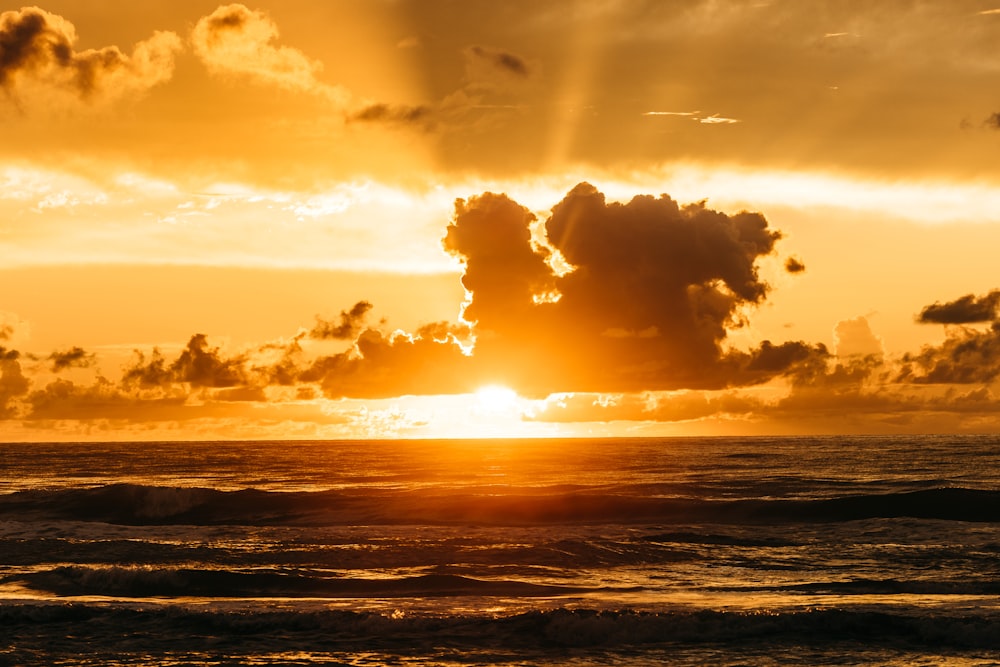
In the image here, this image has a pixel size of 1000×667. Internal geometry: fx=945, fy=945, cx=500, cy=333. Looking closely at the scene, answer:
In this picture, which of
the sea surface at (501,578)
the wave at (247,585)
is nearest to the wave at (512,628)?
the sea surface at (501,578)

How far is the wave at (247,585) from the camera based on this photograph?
30.1 meters

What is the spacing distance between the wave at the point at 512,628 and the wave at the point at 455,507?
24.3 meters

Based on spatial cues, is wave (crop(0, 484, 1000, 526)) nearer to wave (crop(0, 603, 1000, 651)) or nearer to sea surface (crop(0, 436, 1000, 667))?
sea surface (crop(0, 436, 1000, 667))

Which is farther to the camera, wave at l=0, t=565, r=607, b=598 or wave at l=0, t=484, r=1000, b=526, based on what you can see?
wave at l=0, t=484, r=1000, b=526

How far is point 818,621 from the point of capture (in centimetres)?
2428

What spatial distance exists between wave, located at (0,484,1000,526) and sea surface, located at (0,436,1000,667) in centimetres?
24

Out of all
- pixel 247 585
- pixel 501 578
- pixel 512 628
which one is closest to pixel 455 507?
pixel 501 578

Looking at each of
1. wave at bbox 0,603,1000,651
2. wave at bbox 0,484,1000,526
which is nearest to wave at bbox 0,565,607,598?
wave at bbox 0,603,1000,651

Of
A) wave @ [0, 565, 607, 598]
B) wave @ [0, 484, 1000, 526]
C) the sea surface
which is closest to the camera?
the sea surface

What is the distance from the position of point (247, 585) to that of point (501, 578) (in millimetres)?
8547

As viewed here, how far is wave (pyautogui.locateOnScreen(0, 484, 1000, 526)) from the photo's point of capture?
171ft

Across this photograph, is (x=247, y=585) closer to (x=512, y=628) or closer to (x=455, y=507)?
(x=512, y=628)

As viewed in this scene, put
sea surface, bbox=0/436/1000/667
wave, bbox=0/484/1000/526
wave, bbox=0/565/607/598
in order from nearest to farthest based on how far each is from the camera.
Answer: sea surface, bbox=0/436/1000/667, wave, bbox=0/565/607/598, wave, bbox=0/484/1000/526

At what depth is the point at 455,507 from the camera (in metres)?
55.7
